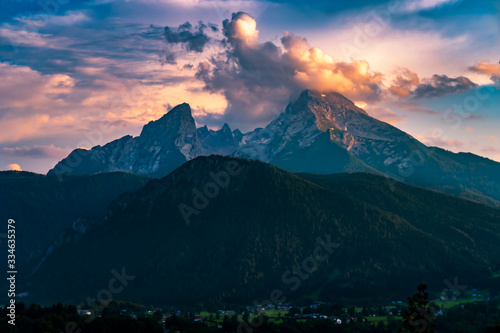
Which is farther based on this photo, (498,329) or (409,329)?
(498,329)

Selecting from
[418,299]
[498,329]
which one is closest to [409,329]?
[418,299]

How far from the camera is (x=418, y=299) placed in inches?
5399

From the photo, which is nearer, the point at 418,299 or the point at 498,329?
the point at 418,299

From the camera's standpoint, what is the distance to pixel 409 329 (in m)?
136

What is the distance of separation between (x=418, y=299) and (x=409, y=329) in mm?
7043

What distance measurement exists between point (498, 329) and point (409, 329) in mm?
28314

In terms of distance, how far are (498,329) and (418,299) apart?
2727 centimetres

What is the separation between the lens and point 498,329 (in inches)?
5837

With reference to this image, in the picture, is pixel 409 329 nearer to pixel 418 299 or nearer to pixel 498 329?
pixel 418 299
